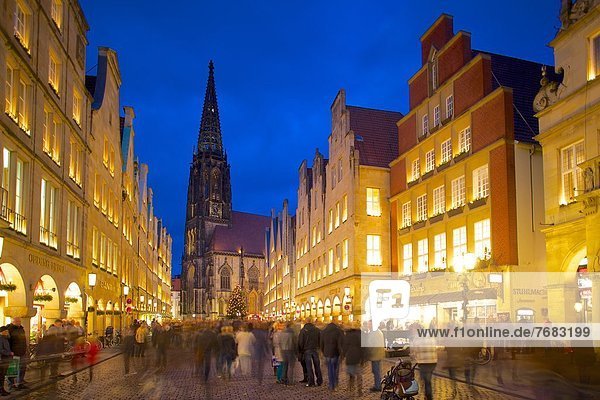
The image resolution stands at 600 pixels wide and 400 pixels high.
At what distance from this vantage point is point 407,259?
128ft

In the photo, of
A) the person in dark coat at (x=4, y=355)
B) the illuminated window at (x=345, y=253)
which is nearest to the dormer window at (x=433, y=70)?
the illuminated window at (x=345, y=253)

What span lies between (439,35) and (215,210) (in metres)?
99.4

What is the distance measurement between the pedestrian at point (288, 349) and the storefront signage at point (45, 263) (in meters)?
9.26

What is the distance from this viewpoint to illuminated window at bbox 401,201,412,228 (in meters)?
→ 38.5

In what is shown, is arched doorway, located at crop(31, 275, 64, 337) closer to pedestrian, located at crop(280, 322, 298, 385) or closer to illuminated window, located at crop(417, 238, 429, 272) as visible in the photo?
pedestrian, located at crop(280, 322, 298, 385)

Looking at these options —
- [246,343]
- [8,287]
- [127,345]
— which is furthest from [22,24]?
[246,343]

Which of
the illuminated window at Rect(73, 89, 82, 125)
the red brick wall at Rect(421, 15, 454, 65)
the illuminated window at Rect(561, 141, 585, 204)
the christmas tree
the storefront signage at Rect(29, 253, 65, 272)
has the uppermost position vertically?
the red brick wall at Rect(421, 15, 454, 65)

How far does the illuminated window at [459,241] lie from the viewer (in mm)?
31453

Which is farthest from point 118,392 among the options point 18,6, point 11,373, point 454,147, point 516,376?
point 454,147

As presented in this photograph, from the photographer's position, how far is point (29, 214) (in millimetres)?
22594

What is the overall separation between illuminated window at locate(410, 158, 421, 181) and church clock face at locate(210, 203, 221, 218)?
96400 mm

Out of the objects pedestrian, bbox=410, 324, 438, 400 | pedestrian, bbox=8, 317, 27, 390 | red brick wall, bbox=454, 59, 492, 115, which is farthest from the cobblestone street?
red brick wall, bbox=454, 59, 492, 115

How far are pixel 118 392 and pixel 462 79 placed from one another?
2254 cm

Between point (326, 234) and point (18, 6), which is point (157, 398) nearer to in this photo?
point (18, 6)
